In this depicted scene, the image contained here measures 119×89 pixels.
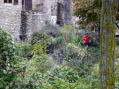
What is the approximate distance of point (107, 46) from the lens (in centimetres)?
814

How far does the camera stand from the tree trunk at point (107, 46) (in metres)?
8.12

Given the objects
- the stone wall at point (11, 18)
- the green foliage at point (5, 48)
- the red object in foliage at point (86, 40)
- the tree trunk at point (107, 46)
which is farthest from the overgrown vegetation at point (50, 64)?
the tree trunk at point (107, 46)

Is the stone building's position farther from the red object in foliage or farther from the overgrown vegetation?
the red object in foliage

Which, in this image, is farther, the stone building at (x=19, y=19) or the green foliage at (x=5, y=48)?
the stone building at (x=19, y=19)

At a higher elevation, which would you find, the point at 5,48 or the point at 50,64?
the point at 5,48

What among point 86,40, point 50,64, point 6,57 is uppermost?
point 6,57

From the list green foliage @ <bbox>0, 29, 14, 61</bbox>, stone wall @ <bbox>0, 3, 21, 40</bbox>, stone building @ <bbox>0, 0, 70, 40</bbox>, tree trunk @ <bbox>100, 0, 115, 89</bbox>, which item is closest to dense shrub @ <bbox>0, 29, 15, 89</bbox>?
green foliage @ <bbox>0, 29, 14, 61</bbox>

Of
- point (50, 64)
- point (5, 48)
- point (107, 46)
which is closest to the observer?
point (107, 46)

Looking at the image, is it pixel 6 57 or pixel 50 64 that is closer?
pixel 6 57

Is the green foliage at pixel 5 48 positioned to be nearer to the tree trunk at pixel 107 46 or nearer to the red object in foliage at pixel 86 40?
the tree trunk at pixel 107 46

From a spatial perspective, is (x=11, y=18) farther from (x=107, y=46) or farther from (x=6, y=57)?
(x=107, y=46)

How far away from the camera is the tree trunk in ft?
26.6

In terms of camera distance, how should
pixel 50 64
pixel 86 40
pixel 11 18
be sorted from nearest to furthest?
1. pixel 50 64
2. pixel 86 40
3. pixel 11 18

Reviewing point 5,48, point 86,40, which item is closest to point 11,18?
point 86,40
